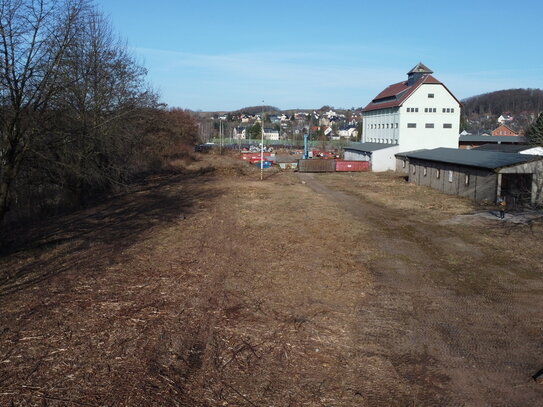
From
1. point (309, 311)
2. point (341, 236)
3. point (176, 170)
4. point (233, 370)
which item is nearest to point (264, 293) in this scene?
point (309, 311)

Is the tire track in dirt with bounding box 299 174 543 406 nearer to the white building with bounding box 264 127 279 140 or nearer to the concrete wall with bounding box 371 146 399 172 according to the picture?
the concrete wall with bounding box 371 146 399 172

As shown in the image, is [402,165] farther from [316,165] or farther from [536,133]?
[536,133]

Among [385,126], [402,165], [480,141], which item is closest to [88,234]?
[402,165]

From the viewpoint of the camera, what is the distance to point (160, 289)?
34.7 ft

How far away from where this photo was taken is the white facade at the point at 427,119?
48656 mm

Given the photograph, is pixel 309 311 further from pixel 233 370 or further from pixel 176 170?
pixel 176 170

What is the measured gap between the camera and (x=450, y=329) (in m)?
8.73

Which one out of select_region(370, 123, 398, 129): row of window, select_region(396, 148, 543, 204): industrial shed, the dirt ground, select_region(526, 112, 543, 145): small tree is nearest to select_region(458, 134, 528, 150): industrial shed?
select_region(526, 112, 543, 145): small tree

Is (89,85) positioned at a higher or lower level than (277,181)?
higher

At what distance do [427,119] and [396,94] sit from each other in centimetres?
634

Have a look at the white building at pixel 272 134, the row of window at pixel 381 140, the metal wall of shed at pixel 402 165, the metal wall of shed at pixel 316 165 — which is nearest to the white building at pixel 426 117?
the row of window at pixel 381 140

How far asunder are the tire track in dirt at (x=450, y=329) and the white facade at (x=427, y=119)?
35135 millimetres

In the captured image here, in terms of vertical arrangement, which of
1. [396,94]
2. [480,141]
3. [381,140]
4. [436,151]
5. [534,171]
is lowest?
[534,171]

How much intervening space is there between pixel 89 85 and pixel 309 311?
17.5 metres
